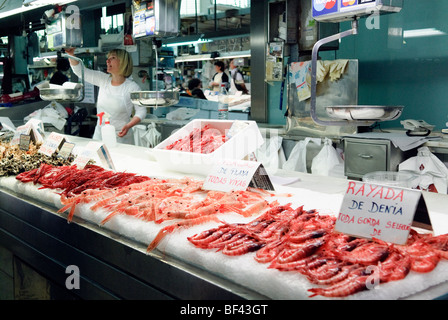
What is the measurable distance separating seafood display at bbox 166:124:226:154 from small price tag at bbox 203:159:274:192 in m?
0.56

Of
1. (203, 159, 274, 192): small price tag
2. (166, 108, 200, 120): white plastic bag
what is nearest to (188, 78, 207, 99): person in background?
(166, 108, 200, 120): white plastic bag

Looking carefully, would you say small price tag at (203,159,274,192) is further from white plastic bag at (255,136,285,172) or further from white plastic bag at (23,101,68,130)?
white plastic bag at (23,101,68,130)

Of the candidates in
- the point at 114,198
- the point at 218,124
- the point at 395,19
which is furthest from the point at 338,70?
the point at 114,198

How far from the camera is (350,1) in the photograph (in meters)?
2.11

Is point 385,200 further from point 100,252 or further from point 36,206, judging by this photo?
point 36,206

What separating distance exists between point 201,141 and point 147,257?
1.34 m

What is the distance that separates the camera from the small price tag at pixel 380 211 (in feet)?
4.40

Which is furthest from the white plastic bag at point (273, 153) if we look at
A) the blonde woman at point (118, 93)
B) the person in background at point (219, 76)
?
the person in background at point (219, 76)

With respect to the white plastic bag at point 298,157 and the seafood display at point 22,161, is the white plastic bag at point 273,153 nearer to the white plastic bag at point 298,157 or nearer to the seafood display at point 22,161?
the white plastic bag at point 298,157

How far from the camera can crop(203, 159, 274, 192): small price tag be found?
→ 6.89 ft

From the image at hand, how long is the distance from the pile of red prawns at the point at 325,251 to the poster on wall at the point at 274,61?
439 cm

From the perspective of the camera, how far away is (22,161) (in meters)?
2.94

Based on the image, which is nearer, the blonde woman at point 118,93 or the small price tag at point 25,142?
the small price tag at point 25,142
